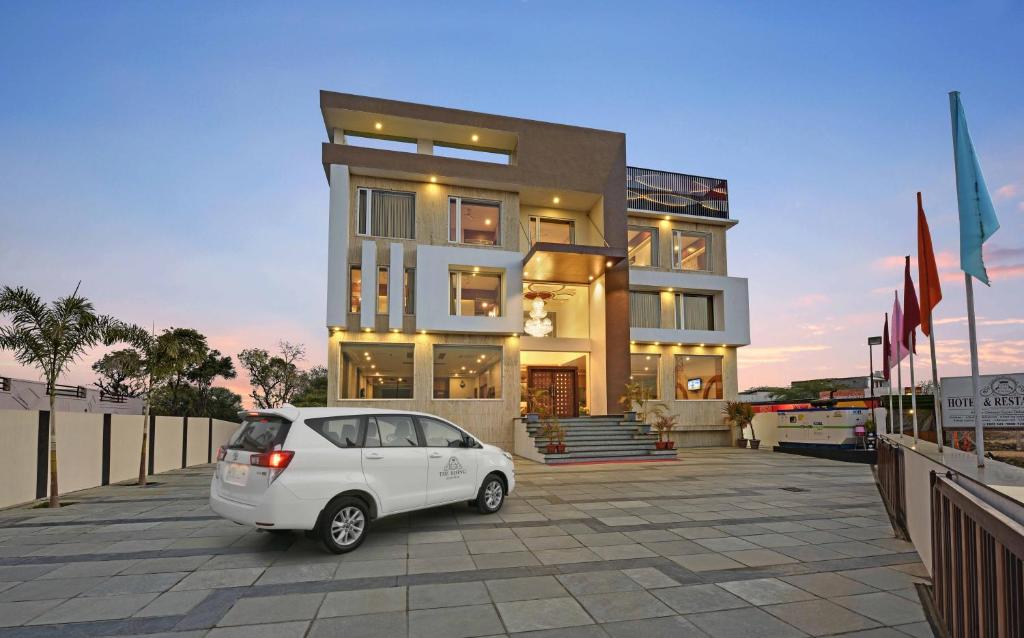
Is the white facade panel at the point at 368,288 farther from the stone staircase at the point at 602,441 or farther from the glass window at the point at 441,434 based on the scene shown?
the glass window at the point at 441,434

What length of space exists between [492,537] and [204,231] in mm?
38712

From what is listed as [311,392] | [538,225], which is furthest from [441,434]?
[311,392]

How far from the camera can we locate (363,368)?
19.8 metres

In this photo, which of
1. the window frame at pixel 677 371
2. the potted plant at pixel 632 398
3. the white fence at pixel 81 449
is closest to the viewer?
the white fence at pixel 81 449

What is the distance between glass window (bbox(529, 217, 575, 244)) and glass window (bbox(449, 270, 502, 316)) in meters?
3.24

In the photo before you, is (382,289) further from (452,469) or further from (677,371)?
(677,371)

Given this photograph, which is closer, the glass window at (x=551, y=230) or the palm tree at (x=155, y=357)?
the palm tree at (x=155, y=357)

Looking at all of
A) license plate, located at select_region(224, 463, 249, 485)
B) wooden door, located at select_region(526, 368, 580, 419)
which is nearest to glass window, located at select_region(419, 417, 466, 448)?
license plate, located at select_region(224, 463, 249, 485)

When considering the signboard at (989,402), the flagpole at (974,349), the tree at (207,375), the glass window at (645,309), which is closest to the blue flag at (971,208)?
the flagpole at (974,349)

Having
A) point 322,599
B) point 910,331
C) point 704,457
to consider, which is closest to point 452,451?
point 322,599

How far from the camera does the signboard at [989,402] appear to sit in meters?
7.35

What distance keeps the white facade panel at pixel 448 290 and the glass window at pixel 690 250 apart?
845cm

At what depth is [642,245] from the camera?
2464 centimetres

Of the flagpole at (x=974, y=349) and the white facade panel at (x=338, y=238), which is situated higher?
the white facade panel at (x=338, y=238)
